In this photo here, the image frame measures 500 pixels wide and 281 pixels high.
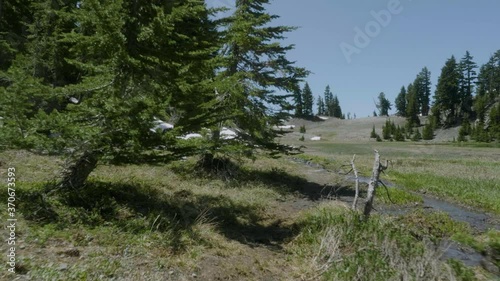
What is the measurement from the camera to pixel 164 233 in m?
7.83

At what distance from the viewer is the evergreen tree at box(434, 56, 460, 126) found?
295 ft

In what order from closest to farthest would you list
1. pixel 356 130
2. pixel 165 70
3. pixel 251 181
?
pixel 165 70 < pixel 251 181 < pixel 356 130

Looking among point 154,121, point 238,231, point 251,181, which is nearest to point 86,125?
point 154,121

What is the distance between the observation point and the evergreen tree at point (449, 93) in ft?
295

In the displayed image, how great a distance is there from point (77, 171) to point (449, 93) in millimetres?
101290

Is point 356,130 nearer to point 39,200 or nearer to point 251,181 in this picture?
point 251,181

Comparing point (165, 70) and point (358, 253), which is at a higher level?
point (165, 70)

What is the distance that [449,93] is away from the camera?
89688 millimetres

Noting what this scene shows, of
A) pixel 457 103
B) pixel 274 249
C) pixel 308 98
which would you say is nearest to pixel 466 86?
pixel 457 103

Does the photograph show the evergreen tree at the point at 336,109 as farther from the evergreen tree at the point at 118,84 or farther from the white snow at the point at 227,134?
the evergreen tree at the point at 118,84

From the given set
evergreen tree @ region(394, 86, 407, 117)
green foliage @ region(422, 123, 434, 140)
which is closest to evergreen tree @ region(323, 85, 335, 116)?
evergreen tree @ region(394, 86, 407, 117)

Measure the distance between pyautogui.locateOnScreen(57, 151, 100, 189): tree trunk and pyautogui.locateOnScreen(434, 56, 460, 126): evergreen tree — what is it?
10015 cm

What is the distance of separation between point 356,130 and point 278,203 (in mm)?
99494

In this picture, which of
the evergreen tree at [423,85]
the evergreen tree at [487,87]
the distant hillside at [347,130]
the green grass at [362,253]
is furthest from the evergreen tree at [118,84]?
the evergreen tree at [423,85]
